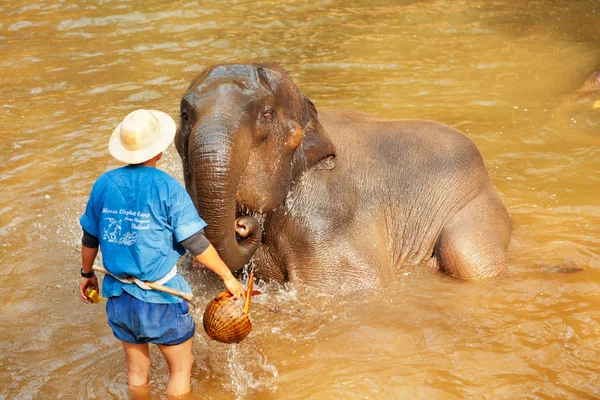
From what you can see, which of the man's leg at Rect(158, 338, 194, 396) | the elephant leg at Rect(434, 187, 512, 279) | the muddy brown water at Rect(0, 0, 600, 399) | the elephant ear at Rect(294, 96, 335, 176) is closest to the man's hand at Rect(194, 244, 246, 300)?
the man's leg at Rect(158, 338, 194, 396)

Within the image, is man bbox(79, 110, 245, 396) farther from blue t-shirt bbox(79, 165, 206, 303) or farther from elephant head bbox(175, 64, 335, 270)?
elephant head bbox(175, 64, 335, 270)

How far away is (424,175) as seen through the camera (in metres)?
5.75

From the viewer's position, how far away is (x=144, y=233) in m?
3.54

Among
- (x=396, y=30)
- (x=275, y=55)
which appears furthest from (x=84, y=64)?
(x=396, y=30)

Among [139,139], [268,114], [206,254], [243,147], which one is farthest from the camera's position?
[268,114]

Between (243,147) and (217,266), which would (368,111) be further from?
(217,266)

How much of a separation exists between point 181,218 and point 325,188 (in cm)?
179

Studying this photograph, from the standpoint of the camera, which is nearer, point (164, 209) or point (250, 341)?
point (164, 209)

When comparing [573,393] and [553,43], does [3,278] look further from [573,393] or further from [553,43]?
[553,43]

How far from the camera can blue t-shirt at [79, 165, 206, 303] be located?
3.53 meters

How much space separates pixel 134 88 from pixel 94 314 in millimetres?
4478

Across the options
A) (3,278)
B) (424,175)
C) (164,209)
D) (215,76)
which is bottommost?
(3,278)

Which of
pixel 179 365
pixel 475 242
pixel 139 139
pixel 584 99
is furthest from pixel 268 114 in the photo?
pixel 584 99

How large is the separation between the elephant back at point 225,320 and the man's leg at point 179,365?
0.22 meters
